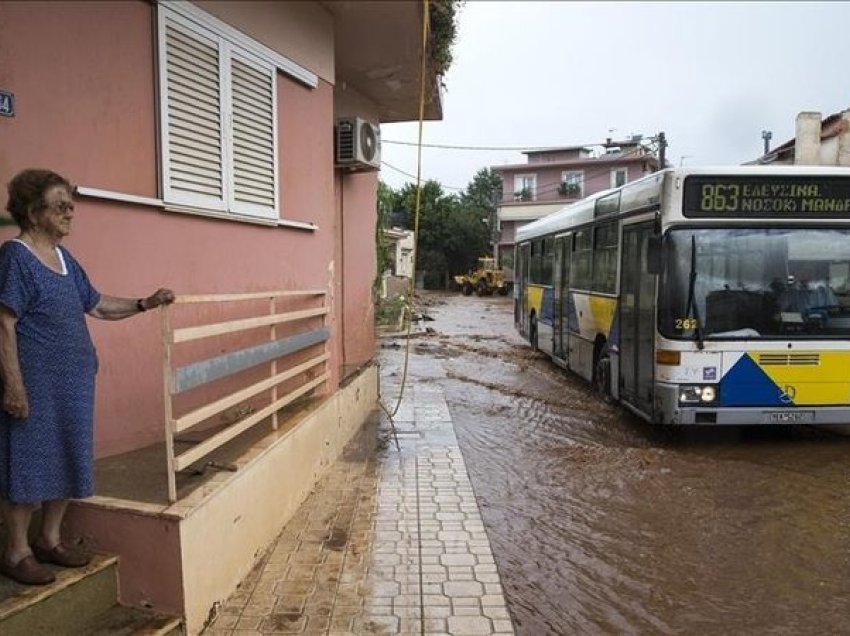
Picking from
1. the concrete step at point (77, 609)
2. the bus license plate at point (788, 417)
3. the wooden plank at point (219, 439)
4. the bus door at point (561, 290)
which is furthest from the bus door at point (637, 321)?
the concrete step at point (77, 609)

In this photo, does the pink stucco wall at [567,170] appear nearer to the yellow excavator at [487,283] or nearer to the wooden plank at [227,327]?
the yellow excavator at [487,283]

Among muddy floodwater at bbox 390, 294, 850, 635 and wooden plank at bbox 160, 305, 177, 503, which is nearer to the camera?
wooden plank at bbox 160, 305, 177, 503

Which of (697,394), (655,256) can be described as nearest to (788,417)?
(697,394)

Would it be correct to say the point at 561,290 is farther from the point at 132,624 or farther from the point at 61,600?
the point at 61,600

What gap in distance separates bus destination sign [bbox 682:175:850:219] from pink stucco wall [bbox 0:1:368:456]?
415 centimetres

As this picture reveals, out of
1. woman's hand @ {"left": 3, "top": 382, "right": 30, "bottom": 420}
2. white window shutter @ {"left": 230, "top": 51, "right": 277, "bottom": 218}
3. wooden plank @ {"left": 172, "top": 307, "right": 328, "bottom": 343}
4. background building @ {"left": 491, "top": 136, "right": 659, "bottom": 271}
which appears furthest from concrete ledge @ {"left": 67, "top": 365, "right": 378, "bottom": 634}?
background building @ {"left": 491, "top": 136, "right": 659, "bottom": 271}

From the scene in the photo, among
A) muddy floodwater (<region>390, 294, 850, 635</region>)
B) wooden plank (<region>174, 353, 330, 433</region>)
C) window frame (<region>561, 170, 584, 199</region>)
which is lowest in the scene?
muddy floodwater (<region>390, 294, 850, 635</region>)

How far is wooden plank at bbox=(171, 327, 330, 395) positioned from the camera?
11.3 ft

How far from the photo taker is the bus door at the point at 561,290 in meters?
11.4

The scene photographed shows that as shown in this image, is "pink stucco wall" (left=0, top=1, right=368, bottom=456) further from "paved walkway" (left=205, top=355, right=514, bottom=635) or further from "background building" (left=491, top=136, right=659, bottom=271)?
"background building" (left=491, top=136, right=659, bottom=271)

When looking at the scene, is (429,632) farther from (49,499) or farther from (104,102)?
(104,102)

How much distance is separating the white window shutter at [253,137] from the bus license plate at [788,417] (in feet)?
16.6

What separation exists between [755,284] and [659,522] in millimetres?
2815

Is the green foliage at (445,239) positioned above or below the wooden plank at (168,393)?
above
